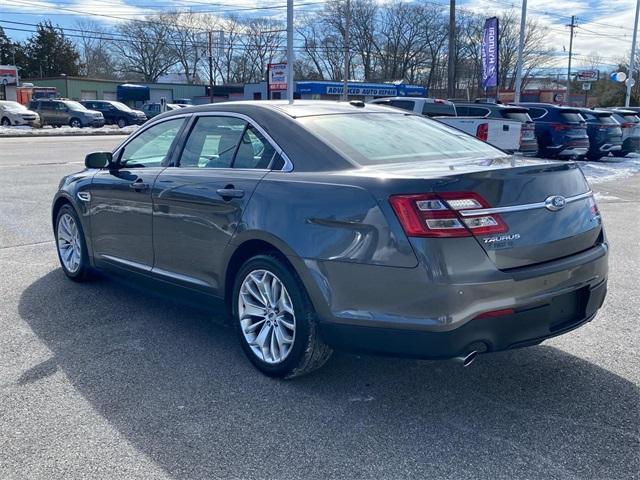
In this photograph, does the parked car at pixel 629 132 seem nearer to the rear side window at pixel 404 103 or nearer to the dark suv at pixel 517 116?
the dark suv at pixel 517 116

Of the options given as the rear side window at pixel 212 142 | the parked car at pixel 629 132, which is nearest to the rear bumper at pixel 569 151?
the parked car at pixel 629 132

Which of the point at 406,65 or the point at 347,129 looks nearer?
the point at 347,129

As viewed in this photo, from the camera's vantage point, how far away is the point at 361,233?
314cm

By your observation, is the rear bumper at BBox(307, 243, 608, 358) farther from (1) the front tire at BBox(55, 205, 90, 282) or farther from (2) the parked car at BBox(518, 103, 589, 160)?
(2) the parked car at BBox(518, 103, 589, 160)

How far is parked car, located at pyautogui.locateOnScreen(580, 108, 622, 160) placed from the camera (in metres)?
20.2

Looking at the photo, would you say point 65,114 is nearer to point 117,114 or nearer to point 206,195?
point 117,114

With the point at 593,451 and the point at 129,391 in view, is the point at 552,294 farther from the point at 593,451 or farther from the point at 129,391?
the point at 129,391

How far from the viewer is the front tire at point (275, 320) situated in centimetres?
346

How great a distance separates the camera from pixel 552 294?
323 centimetres

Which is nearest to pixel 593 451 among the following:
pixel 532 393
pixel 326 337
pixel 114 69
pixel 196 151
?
pixel 532 393

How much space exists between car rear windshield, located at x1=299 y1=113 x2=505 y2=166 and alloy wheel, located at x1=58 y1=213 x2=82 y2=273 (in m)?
2.80

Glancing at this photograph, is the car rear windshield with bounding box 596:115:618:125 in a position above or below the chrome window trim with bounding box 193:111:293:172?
below

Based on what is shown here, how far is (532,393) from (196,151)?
265 cm

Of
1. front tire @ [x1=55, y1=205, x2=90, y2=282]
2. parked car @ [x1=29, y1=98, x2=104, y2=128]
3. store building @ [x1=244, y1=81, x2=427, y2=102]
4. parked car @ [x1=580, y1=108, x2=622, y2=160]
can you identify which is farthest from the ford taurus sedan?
store building @ [x1=244, y1=81, x2=427, y2=102]
